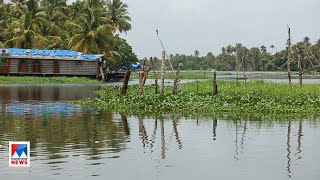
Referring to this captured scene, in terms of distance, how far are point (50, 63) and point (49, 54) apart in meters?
2.79

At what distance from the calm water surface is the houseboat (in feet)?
128

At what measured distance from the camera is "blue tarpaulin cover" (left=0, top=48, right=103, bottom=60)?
6100cm

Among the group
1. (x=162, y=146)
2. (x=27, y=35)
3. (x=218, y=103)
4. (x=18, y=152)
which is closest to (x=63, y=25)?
(x=27, y=35)

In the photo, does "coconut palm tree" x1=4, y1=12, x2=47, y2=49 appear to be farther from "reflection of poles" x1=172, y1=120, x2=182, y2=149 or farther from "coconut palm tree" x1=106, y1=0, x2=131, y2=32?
"reflection of poles" x1=172, y1=120, x2=182, y2=149

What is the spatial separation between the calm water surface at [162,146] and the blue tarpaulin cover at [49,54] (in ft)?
127

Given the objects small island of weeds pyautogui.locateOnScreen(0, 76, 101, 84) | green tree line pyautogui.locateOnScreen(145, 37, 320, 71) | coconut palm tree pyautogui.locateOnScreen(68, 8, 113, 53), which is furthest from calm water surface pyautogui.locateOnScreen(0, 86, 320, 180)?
green tree line pyautogui.locateOnScreen(145, 37, 320, 71)

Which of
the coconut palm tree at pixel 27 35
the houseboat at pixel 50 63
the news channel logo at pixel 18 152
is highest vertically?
the coconut palm tree at pixel 27 35

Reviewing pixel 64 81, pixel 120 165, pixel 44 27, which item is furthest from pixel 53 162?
pixel 44 27

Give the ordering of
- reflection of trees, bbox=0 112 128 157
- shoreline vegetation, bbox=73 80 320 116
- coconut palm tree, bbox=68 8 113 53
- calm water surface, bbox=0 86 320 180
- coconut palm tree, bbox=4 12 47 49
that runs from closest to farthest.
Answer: calm water surface, bbox=0 86 320 180 → reflection of trees, bbox=0 112 128 157 → shoreline vegetation, bbox=73 80 320 116 → coconut palm tree, bbox=4 12 47 49 → coconut palm tree, bbox=68 8 113 53

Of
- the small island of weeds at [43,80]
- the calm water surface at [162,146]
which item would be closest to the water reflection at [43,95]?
the calm water surface at [162,146]

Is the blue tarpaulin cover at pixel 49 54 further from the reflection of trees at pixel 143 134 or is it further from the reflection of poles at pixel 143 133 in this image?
the reflection of poles at pixel 143 133

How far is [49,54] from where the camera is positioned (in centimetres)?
6209

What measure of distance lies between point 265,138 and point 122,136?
4597 millimetres

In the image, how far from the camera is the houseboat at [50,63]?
61250 mm
